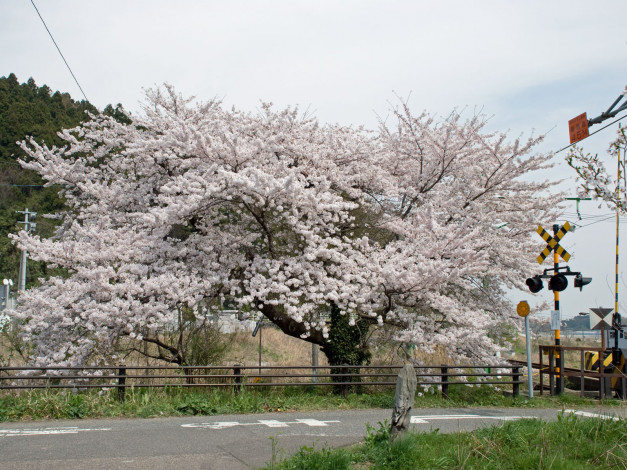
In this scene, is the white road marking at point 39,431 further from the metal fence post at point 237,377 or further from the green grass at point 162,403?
the metal fence post at point 237,377

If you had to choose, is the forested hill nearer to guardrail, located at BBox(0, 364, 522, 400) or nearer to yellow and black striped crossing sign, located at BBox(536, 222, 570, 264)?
guardrail, located at BBox(0, 364, 522, 400)

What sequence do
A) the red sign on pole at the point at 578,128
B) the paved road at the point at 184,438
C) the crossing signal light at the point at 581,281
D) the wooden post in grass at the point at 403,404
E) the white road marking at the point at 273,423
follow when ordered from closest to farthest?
the wooden post in grass at the point at 403,404
the paved road at the point at 184,438
the white road marking at the point at 273,423
the red sign on pole at the point at 578,128
the crossing signal light at the point at 581,281

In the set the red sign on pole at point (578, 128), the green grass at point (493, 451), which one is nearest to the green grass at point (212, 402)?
the green grass at point (493, 451)

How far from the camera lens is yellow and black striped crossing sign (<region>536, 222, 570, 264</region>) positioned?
46.5 ft

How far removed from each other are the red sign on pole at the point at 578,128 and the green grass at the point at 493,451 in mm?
5759

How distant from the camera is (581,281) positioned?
13.5 meters

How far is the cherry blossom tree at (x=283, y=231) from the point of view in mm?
12703

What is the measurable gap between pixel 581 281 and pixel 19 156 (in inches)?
2055

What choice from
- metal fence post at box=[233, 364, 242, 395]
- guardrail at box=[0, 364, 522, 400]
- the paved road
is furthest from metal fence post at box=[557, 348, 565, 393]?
metal fence post at box=[233, 364, 242, 395]

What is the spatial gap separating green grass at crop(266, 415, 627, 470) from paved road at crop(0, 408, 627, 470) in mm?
534

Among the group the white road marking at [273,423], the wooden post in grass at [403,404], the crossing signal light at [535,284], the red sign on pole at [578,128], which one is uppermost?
the red sign on pole at [578,128]

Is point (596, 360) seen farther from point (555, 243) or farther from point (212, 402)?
point (212, 402)

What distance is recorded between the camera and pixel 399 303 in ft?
45.3

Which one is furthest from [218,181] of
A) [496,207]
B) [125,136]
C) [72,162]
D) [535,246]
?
[535,246]
